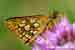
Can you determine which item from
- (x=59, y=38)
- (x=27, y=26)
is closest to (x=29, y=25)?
(x=27, y=26)

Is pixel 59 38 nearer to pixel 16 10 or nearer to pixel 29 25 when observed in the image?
pixel 29 25

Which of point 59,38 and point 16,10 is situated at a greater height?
point 16,10

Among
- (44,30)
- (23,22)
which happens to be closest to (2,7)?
Result: (23,22)
